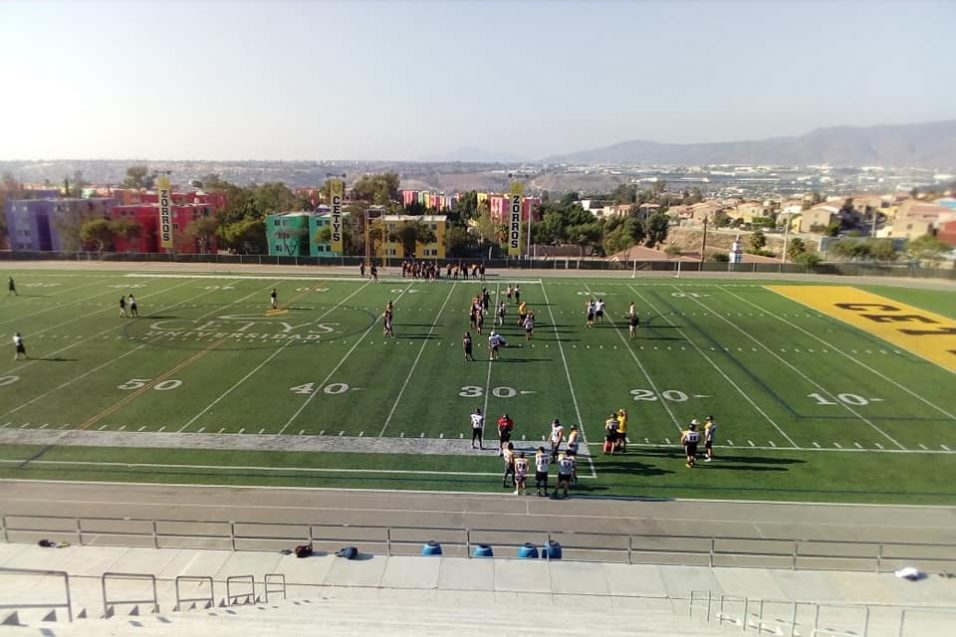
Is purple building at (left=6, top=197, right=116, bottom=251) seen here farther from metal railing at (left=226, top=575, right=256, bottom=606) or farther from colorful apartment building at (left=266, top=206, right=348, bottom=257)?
metal railing at (left=226, top=575, right=256, bottom=606)

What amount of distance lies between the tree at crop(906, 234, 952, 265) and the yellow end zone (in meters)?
14.4

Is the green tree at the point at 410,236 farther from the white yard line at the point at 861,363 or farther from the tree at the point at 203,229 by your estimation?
the white yard line at the point at 861,363

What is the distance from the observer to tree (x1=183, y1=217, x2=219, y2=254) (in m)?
75.4

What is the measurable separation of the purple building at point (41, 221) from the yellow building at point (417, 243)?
104 feet

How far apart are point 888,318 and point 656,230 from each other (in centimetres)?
8112

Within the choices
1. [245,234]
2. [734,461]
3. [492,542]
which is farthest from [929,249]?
[245,234]

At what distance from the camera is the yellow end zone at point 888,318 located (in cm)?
2788

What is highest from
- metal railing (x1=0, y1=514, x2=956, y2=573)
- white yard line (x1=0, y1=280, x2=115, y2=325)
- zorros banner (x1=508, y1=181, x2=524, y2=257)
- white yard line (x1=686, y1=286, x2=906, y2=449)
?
zorros banner (x1=508, y1=181, x2=524, y2=257)

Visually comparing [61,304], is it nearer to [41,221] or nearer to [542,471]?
[542,471]

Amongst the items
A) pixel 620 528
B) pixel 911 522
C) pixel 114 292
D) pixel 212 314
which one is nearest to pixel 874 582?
pixel 911 522

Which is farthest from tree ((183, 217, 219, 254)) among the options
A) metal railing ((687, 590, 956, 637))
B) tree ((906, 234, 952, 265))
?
metal railing ((687, 590, 956, 637))

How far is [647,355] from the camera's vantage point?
26.1 meters

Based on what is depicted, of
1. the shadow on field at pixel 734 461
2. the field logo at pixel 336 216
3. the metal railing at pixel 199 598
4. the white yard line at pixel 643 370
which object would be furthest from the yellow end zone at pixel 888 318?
the field logo at pixel 336 216

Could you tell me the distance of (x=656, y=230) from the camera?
11325 centimetres
